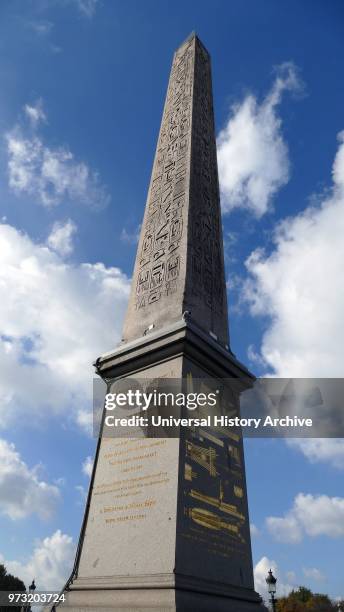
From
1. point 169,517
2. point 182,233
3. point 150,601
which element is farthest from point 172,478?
point 182,233

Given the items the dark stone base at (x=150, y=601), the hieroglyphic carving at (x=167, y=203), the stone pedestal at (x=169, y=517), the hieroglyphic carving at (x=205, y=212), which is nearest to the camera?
the dark stone base at (x=150, y=601)

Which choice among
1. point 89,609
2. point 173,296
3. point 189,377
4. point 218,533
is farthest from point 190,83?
point 89,609

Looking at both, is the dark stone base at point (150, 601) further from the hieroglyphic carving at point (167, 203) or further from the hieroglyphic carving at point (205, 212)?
the hieroglyphic carving at point (205, 212)

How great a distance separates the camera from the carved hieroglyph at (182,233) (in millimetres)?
7355

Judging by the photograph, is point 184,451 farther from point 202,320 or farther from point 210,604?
point 202,320

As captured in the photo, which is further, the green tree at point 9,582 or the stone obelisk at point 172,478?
the green tree at point 9,582

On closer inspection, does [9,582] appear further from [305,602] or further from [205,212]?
[205,212]

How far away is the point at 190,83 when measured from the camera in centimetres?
1177

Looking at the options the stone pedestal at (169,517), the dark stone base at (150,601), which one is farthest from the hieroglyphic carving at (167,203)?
the dark stone base at (150,601)

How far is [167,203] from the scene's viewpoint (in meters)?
8.97

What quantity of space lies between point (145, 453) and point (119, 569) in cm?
117

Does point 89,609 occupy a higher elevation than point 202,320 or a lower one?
lower

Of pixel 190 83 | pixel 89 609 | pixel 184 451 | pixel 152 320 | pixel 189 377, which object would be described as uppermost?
pixel 190 83

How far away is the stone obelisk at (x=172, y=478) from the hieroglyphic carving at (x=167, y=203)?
0.03 metres
